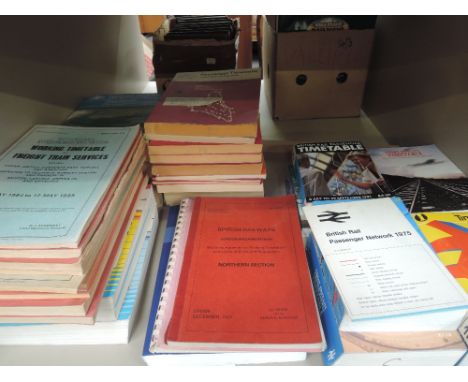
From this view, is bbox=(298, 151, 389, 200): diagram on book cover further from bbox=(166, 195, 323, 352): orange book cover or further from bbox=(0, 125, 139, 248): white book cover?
bbox=(0, 125, 139, 248): white book cover

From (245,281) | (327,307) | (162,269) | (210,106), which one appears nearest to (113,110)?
(210,106)

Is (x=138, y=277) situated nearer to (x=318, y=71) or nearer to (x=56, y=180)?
(x=56, y=180)

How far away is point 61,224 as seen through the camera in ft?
1.47

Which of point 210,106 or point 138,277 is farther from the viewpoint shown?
point 210,106

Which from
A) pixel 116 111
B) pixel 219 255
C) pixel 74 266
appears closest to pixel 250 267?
pixel 219 255

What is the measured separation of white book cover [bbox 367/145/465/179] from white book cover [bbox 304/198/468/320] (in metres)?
0.14

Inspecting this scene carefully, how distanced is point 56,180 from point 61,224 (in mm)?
130

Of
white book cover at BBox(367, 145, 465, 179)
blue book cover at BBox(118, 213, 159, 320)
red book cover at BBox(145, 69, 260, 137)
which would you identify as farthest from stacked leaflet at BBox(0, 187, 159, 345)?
white book cover at BBox(367, 145, 465, 179)

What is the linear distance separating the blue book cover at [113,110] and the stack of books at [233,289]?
244mm

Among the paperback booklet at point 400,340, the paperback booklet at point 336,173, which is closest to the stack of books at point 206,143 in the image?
the paperback booklet at point 336,173

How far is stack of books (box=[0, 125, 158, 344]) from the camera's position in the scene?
17.2 inches

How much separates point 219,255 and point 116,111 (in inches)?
18.2

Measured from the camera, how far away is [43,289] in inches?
17.6

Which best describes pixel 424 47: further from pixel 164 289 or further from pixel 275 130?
pixel 164 289
